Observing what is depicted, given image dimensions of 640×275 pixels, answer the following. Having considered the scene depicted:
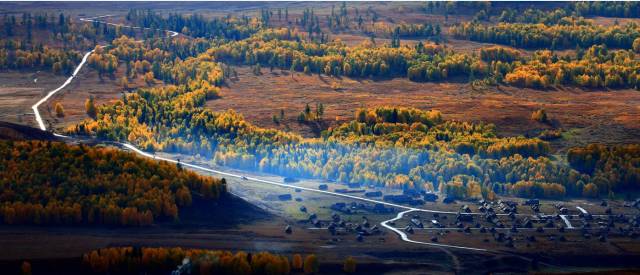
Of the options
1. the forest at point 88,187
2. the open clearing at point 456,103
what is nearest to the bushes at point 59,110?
the open clearing at point 456,103

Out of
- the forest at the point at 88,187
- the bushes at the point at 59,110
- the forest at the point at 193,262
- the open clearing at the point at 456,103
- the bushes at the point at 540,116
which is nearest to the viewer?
the forest at the point at 193,262

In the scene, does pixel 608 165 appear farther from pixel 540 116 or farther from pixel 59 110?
pixel 59 110

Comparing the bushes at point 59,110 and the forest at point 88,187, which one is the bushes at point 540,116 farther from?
the bushes at point 59,110

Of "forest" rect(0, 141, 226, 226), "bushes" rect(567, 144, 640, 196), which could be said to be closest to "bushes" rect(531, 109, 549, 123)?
"bushes" rect(567, 144, 640, 196)

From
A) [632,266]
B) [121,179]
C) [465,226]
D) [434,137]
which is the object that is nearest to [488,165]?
[434,137]

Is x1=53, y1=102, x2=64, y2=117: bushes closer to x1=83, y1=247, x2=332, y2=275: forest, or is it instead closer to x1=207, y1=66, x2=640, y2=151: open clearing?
x1=207, y1=66, x2=640, y2=151: open clearing

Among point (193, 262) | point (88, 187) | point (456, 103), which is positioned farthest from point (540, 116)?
point (193, 262)
